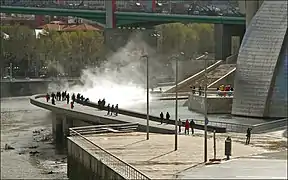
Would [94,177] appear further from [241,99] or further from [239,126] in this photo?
[241,99]

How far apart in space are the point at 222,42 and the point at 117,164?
57541mm

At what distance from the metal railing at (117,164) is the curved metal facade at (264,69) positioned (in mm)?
13552

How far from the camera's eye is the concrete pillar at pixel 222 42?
79869mm

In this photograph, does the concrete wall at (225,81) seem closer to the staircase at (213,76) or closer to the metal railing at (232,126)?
the staircase at (213,76)

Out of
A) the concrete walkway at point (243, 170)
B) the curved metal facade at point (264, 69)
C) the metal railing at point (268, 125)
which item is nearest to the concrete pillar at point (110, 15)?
the curved metal facade at point (264, 69)

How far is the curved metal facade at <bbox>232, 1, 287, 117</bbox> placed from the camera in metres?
41.1

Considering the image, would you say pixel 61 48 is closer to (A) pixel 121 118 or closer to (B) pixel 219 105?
(B) pixel 219 105

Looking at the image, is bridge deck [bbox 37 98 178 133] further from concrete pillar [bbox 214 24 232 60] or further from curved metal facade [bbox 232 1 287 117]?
concrete pillar [bbox 214 24 232 60]

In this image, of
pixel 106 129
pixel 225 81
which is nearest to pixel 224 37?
pixel 225 81

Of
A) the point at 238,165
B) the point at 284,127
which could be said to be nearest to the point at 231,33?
the point at 284,127

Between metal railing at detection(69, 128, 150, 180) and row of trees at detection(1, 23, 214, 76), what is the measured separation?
216 feet

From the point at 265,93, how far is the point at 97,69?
5008 centimetres

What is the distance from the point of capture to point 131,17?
294ft

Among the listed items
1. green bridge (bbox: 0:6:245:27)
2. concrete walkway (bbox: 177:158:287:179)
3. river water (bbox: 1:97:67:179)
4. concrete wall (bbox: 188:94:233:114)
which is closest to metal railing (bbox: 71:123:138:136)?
river water (bbox: 1:97:67:179)
